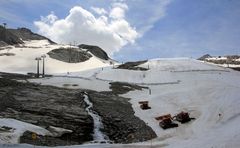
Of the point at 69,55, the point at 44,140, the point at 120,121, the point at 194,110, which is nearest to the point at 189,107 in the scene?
the point at 194,110

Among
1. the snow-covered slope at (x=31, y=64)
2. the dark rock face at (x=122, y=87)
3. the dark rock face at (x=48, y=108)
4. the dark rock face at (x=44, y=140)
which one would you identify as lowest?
the dark rock face at (x=44, y=140)

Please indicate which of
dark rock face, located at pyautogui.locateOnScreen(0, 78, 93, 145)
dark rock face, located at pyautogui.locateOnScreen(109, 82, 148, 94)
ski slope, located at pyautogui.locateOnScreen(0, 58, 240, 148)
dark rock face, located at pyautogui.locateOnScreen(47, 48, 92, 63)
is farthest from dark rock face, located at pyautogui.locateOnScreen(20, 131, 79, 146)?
dark rock face, located at pyautogui.locateOnScreen(47, 48, 92, 63)

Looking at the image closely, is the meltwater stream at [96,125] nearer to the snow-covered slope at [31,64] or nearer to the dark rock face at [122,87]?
the dark rock face at [122,87]

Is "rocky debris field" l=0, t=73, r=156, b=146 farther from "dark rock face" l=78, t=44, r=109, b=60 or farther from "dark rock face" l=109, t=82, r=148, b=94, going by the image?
"dark rock face" l=78, t=44, r=109, b=60

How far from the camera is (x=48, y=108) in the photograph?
4394cm

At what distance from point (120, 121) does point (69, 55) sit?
85968mm

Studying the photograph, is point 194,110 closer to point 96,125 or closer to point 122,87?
point 96,125

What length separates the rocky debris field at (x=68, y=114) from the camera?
35.7 meters

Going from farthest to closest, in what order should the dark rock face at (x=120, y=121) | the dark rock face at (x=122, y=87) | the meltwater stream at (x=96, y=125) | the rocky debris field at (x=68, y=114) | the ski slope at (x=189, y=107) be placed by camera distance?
the dark rock face at (x=122, y=87), the dark rock face at (x=120, y=121), the meltwater stream at (x=96, y=125), the rocky debris field at (x=68, y=114), the ski slope at (x=189, y=107)

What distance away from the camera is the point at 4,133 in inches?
1201

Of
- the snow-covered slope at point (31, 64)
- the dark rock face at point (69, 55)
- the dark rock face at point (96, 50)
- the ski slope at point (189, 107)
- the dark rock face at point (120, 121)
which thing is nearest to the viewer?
the ski slope at point (189, 107)

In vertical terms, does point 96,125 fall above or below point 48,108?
below

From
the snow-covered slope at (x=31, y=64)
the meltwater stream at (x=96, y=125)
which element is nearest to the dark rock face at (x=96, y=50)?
the snow-covered slope at (x=31, y=64)

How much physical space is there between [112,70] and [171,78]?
60.7ft
